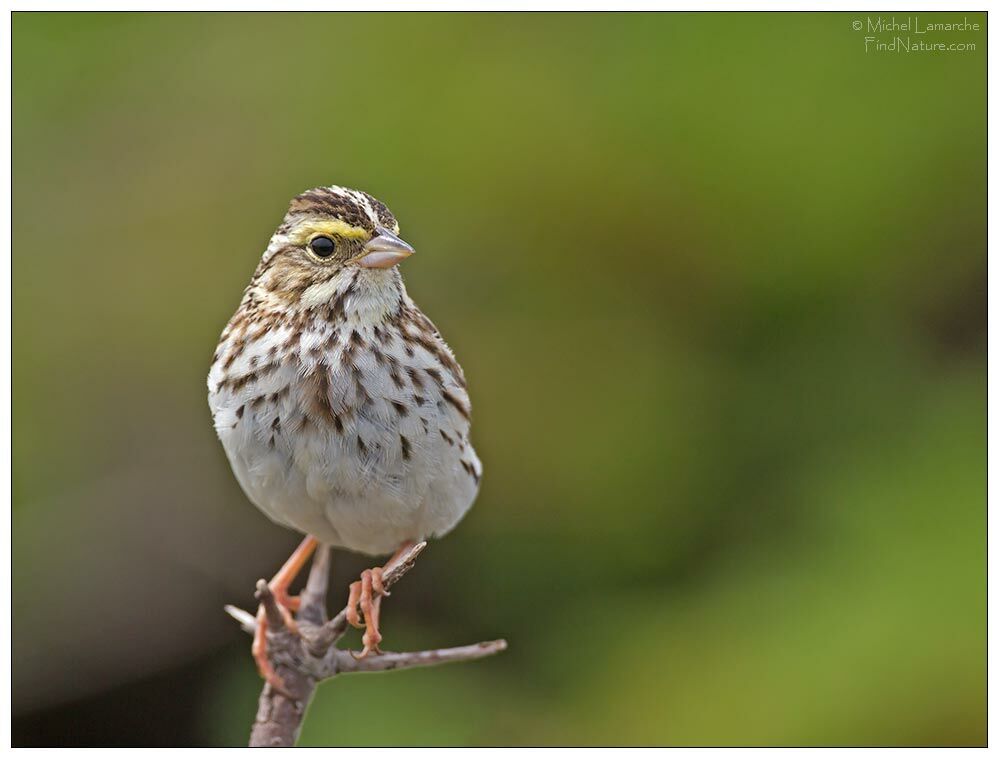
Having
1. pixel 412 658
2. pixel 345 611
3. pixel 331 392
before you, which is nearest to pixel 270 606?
pixel 345 611

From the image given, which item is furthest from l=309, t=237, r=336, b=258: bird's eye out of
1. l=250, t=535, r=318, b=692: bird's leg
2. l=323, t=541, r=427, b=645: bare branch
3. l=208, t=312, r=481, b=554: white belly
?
l=250, t=535, r=318, b=692: bird's leg

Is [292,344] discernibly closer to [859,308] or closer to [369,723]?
[369,723]

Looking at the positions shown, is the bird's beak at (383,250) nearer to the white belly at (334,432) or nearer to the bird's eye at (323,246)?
the bird's eye at (323,246)

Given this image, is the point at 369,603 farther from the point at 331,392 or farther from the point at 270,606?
the point at 331,392

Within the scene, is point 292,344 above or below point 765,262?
below

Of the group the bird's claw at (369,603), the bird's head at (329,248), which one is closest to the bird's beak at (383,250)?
the bird's head at (329,248)

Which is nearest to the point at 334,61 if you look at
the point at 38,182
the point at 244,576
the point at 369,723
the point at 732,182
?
the point at 38,182
